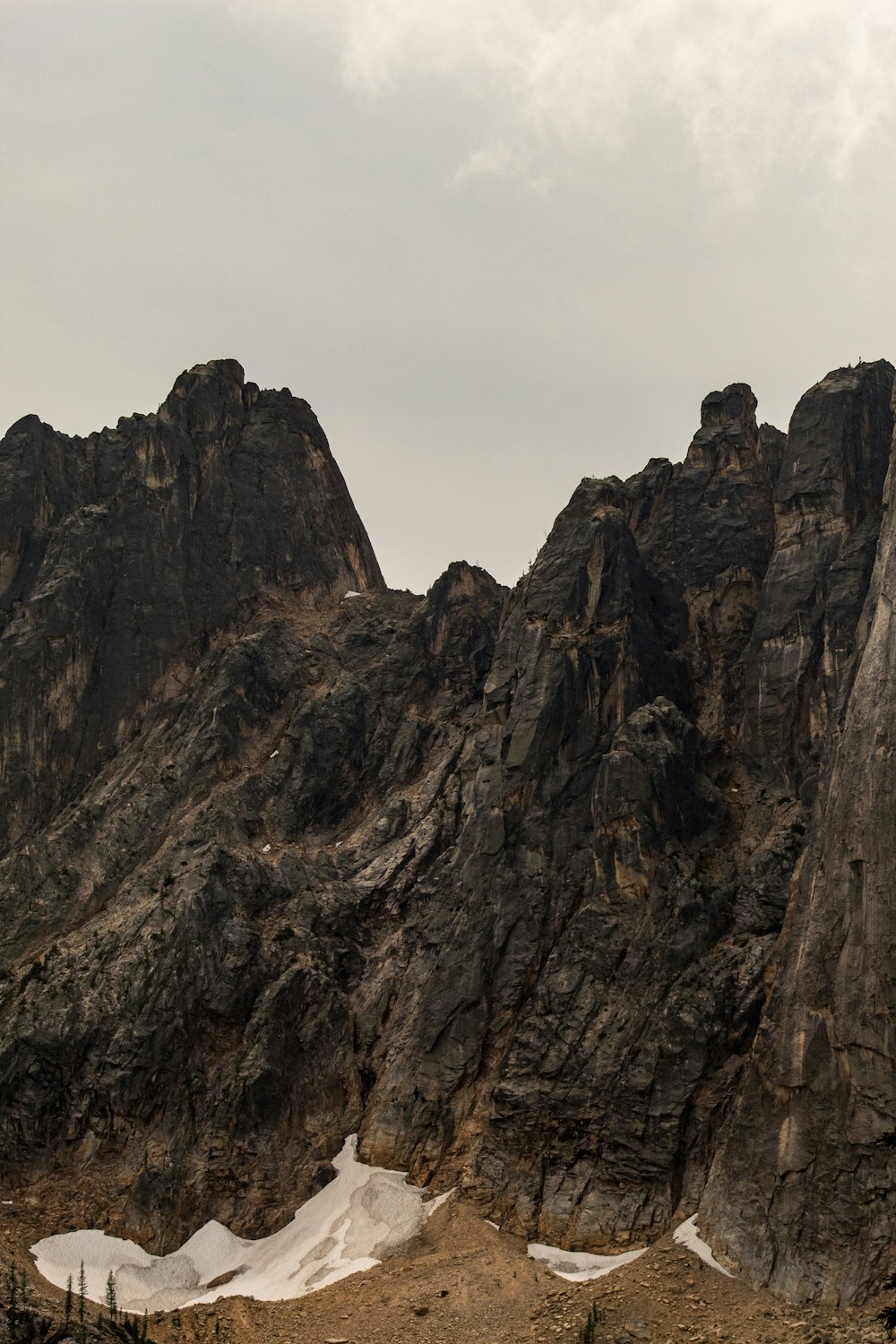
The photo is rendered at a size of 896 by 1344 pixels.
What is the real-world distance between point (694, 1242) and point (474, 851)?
22953 mm

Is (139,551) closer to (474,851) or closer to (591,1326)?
(474,851)

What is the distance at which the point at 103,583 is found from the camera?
85.6 meters

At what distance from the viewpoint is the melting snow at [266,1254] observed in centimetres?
5209

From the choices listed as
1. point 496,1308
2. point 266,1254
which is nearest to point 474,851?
point 266,1254

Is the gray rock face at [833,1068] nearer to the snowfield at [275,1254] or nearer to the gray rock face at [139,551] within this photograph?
the snowfield at [275,1254]

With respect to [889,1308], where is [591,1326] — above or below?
below

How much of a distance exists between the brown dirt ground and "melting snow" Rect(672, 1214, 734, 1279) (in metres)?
0.40

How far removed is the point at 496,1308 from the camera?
4691cm

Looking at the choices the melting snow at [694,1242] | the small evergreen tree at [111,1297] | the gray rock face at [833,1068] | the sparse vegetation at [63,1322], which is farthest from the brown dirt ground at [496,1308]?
the gray rock face at [833,1068]

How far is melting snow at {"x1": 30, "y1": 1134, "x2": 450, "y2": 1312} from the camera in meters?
52.1

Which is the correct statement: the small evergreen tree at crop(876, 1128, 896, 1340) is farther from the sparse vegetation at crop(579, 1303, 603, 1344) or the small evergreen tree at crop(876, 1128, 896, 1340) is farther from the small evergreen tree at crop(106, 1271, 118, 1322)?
the small evergreen tree at crop(106, 1271, 118, 1322)

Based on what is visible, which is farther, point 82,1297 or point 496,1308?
point 82,1297

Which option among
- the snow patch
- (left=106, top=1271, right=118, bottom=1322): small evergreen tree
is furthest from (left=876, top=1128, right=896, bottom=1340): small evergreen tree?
(left=106, top=1271, right=118, bottom=1322): small evergreen tree

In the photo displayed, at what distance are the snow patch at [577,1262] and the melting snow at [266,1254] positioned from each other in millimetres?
5966
